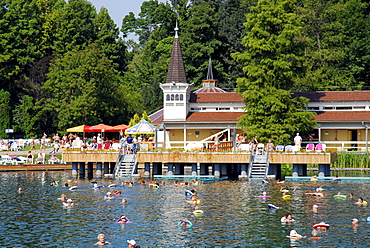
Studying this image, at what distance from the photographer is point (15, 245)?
29.0 m

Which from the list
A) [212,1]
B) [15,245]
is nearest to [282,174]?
[15,245]

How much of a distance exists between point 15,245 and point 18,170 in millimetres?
32293

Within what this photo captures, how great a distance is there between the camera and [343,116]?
6162 cm

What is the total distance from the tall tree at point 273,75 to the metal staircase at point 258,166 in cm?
525

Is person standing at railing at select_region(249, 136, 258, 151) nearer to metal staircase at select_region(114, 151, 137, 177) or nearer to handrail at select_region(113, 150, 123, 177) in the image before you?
metal staircase at select_region(114, 151, 137, 177)

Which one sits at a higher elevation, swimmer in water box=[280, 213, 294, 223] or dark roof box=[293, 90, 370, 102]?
dark roof box=[293, 90, 370, 102]

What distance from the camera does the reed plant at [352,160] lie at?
184ft

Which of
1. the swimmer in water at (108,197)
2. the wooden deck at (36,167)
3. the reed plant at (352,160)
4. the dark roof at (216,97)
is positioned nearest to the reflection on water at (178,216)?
the swimmer in water at (108,197)

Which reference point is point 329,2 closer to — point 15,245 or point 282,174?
point 282,174

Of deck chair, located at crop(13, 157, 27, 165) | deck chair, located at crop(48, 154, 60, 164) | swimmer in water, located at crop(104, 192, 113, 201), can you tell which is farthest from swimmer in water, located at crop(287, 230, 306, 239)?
deck chair, located at crop(13, 157, 27, 165)

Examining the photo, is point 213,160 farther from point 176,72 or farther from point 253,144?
point 176,72

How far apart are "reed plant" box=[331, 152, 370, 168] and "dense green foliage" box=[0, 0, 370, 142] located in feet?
14.3

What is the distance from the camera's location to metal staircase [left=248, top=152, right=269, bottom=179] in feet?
168

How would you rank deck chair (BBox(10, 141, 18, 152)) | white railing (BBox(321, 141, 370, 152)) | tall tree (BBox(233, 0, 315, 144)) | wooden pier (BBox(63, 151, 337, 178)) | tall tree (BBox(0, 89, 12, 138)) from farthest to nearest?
tall tree (BBox(0, 89, 12, 138)), deck chair (BBox(10, 141, 18, 152)), white railing (BBox(321, 141, 370, 152)), tall tree (BBox(233, 0, 315, 144)), wooden pier (BBox(63, 151, 337, 178))
